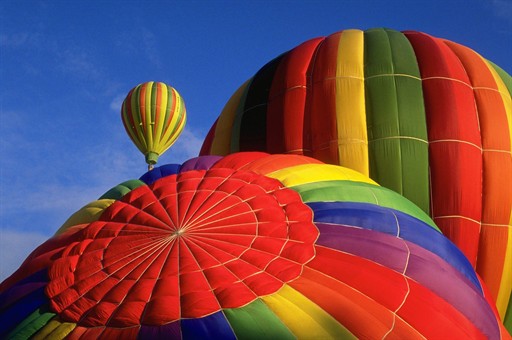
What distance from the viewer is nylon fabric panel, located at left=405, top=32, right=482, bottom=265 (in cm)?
699

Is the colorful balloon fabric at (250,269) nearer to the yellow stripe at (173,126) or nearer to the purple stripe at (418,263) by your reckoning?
the purple stripe at (418,263)

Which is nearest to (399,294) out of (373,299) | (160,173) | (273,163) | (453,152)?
(373,299)

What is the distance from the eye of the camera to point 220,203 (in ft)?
17.8

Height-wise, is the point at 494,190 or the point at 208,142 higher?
the point at 208,142

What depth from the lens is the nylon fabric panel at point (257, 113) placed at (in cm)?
796

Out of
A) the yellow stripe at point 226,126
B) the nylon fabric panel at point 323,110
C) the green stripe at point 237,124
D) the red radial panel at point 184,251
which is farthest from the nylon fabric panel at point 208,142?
the red radial panel at point 184,251

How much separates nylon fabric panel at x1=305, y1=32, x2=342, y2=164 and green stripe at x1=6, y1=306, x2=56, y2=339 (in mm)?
3471

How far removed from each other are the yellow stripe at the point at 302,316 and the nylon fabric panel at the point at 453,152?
2.87 m

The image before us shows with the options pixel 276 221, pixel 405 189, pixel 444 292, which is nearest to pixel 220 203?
pixel 276 221

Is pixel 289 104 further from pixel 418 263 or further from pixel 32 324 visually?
pixel 32 324

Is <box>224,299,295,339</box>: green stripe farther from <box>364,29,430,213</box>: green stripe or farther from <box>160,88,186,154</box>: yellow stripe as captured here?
<box>160,88,186,154</box>: yellow stripe

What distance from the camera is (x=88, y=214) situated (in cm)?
603

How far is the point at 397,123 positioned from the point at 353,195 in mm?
1888

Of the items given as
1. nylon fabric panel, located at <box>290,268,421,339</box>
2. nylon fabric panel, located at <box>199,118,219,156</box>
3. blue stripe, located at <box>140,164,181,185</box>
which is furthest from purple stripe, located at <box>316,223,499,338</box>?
nylon fabric panel, located at <box>199,118,219,156</box>
